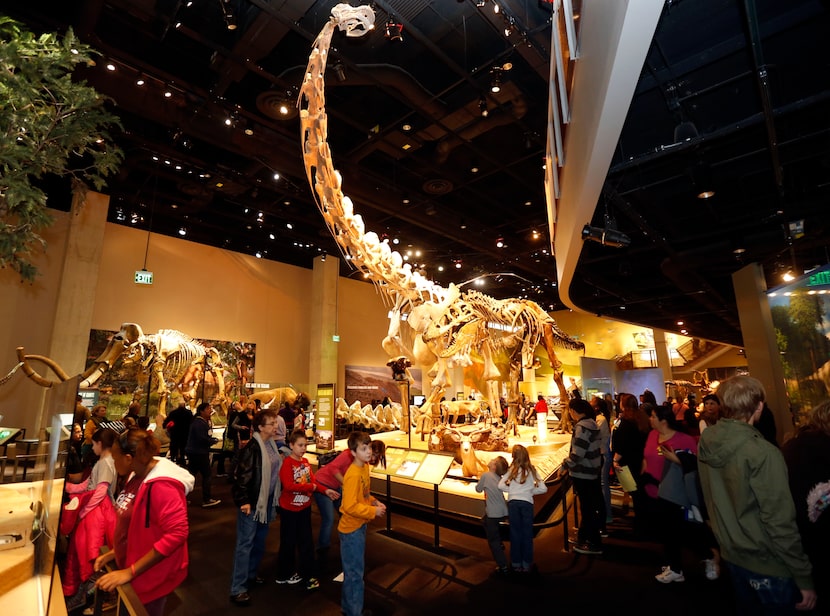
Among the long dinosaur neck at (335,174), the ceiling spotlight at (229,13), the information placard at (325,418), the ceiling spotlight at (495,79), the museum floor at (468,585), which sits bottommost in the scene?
the museum floor at (468,585)

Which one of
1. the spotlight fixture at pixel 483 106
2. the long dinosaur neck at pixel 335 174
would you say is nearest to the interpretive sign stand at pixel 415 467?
the long dinosaur neck at pixel 335 174

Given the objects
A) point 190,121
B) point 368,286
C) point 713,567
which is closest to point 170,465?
point 713,567

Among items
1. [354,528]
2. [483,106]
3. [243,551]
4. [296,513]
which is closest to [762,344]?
[483,106]

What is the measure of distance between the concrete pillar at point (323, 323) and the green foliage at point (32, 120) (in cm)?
1138

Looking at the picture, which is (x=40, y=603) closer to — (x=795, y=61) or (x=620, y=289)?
(x=795, y=61)

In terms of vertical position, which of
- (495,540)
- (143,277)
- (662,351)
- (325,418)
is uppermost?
(143,277)

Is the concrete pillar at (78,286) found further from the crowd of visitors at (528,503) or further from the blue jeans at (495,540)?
the blue jeans at (495,540)

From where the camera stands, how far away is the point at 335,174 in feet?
15.4

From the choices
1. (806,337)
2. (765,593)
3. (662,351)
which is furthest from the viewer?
(662,351)

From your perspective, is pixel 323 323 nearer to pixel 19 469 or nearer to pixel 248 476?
pixel 19 469

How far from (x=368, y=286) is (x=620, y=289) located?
9807 mm

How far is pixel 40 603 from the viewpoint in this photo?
2.43 meters

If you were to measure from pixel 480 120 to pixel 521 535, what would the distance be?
640 centimetres

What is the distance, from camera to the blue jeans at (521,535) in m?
3.98
